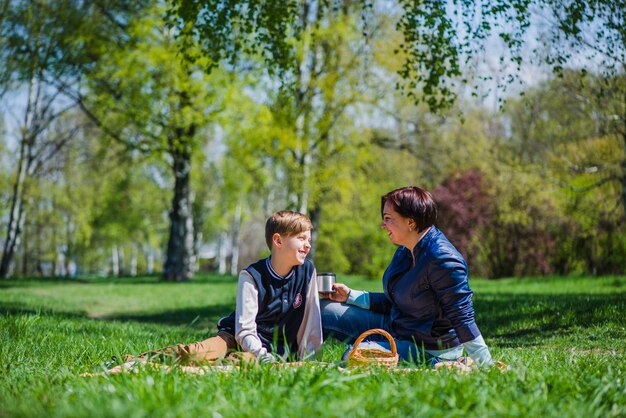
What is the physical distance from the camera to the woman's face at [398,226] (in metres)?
4.61

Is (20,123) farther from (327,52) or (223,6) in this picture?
(223,6)

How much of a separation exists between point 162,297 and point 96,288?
3593 mm

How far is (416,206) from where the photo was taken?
456 cm

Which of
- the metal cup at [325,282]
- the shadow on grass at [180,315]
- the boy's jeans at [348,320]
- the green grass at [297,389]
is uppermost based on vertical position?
the metal cup at [325,282]

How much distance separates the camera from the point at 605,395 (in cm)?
326

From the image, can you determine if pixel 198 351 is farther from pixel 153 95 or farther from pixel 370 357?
pixel 153 95

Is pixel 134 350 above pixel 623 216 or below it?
below

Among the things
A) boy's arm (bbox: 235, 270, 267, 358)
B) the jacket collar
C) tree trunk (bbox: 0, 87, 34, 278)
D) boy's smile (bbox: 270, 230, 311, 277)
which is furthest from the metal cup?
tree trunk (bbox: 0, 87, 34, 278)

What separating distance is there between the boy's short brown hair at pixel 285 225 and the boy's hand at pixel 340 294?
66 centimetres

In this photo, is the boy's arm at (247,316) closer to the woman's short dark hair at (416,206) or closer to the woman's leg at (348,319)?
the woman's leg at (348,319)

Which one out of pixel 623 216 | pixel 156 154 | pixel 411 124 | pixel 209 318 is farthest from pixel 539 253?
pixel 209 318

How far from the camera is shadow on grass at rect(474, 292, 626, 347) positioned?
23.8 ft

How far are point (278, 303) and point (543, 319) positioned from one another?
14.9 feet

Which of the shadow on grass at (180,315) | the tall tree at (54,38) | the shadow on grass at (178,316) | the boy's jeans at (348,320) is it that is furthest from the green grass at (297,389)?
the tall tree at (54,38)
